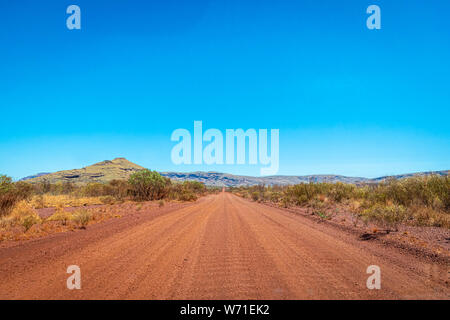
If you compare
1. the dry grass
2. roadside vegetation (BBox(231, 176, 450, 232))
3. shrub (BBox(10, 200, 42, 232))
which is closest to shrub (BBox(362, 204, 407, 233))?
roadside vegetation (BBox(231, 176, 450, 232))

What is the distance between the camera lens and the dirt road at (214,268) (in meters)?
3.67

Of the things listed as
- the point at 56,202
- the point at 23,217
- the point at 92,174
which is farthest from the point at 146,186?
the point at 92,174

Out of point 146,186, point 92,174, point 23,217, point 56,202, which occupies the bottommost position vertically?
point 56,202

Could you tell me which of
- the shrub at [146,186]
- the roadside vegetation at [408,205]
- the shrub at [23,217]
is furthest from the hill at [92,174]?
the roadside vegetation at [408,205]

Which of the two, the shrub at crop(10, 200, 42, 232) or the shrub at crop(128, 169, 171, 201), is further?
the shrub at crop(128, 169, 171, 201)

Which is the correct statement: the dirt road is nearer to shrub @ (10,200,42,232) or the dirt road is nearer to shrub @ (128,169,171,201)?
shrub @ (10,200,42,232)

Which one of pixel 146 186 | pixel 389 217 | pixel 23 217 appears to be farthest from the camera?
pixel 146 186

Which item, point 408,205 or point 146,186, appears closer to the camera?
point 408,205

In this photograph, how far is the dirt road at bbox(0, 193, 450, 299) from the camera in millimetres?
3666

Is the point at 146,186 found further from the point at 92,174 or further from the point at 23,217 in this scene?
the point at 92,174

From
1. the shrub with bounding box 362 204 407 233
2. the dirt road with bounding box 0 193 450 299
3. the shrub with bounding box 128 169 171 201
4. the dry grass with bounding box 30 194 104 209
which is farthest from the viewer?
the shrub with bounding box 128 169 171 201

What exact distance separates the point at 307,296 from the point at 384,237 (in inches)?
237

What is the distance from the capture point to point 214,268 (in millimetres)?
4766
